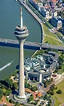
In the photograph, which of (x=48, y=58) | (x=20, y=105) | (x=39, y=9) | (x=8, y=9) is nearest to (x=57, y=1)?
(x=39, y=9)

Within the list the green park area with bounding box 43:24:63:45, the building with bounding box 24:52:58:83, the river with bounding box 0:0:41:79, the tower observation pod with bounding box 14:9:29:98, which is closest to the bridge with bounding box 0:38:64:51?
the river with bounding box 0:0:41:79

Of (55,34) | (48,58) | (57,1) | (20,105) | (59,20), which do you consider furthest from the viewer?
(57,1)

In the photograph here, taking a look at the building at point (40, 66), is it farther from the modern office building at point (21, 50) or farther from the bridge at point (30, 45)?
the modern office building at point (21, 50)

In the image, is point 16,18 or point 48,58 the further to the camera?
point 16,18

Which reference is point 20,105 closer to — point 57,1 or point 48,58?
point 48,58

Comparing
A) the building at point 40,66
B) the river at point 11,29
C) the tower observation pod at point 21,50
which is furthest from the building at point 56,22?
the tower observation pod at point 21,50

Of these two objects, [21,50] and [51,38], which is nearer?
[21,50]

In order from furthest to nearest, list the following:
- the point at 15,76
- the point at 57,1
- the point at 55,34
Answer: the point at 57,1 < the point at 55,34 < the point at 15,76

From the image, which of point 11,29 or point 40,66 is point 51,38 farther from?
point 40,66

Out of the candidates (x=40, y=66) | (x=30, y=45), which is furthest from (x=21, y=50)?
(x=30, y=45)
